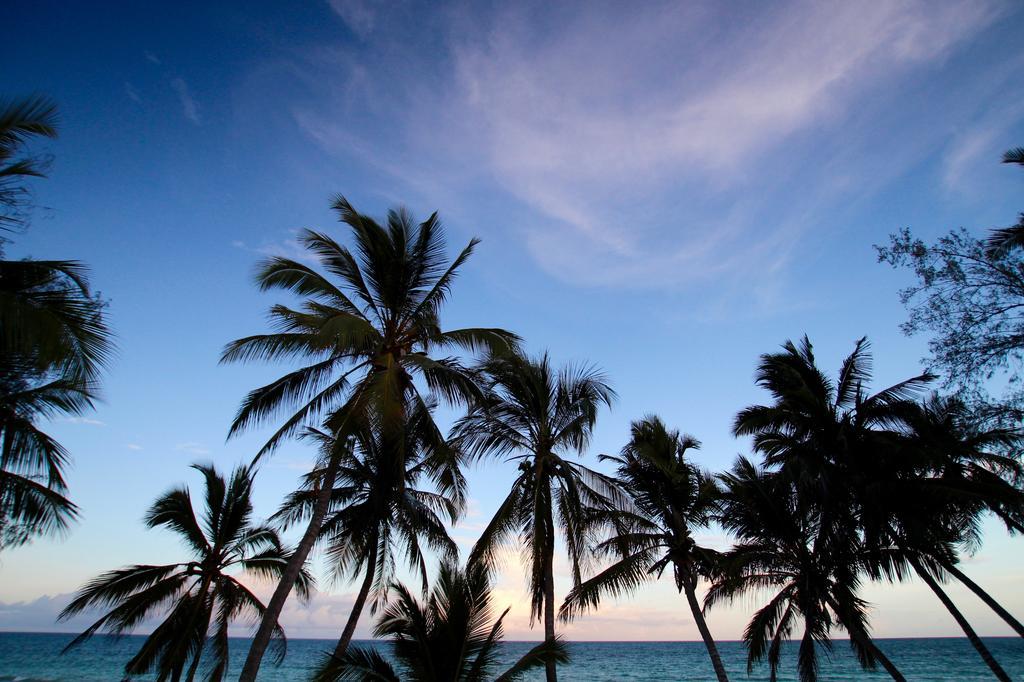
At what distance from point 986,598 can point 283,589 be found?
15.6 meters

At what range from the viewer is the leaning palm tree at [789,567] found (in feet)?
53.5

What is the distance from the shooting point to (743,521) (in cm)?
1759

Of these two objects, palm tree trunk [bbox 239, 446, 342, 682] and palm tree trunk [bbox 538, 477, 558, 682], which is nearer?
palm tree trunk [bbox 239, 446, 342, 682]

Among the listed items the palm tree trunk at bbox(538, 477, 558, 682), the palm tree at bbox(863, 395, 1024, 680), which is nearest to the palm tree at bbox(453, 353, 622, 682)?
the palm tree trunk at bbox(538, 477, 558, 682)

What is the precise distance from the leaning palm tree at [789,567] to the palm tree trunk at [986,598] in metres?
2.15

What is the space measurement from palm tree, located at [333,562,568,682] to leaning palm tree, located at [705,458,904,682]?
29.7 feet

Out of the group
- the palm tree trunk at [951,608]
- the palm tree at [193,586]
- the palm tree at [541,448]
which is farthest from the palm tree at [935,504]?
the palm tree at [193,586]

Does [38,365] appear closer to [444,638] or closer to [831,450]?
[444,638]

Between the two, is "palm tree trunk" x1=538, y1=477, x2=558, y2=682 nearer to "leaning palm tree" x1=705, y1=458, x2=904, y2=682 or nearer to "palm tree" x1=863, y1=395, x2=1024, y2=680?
"leaning palm tree" x1=705, y1=458, x2=904, y2=682

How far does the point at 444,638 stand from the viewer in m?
9.60

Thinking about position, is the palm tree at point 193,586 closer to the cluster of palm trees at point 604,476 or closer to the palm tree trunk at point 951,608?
the cluster of palm trees at point 604,476

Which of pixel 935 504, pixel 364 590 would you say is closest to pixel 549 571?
pixel 364 590

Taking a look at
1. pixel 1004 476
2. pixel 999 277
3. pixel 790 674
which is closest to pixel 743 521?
pixel 1004 476

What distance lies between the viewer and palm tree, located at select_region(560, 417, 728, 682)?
16.2 metres
